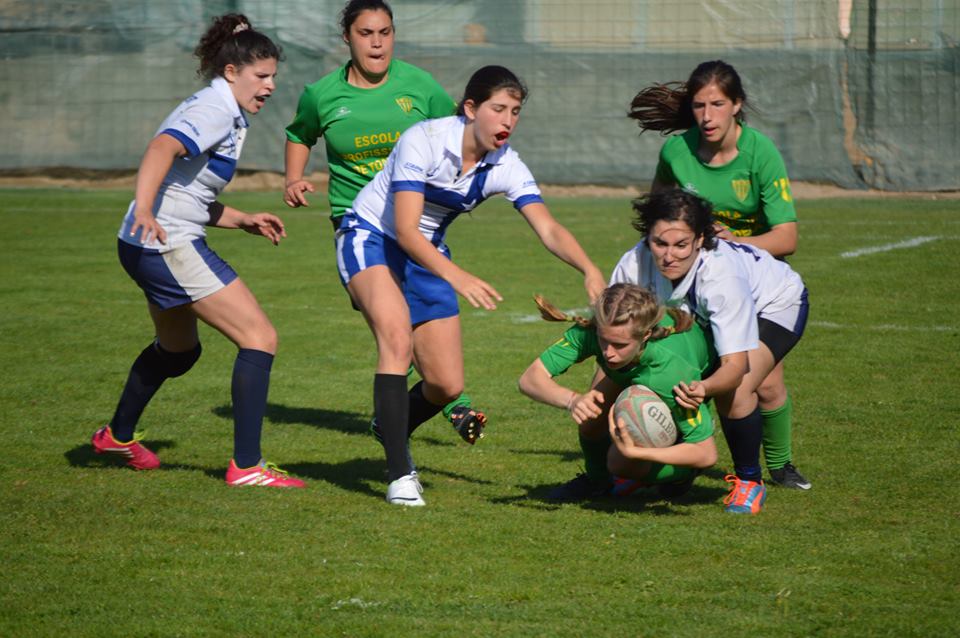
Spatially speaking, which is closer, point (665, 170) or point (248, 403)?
point (248, 403)

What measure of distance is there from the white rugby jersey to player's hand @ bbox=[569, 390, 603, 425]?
1.81 feet

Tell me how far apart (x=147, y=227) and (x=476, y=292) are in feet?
4.74

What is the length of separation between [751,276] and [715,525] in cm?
121

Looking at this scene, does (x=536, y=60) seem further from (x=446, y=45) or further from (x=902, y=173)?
(x=902, y=173)

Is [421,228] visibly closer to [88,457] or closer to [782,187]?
[782,187]

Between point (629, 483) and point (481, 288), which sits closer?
point (481, 288)

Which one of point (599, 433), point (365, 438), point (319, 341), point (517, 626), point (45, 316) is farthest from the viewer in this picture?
point (45, 316)

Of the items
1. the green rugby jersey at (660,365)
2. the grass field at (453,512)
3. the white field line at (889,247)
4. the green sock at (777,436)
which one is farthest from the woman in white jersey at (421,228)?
the white field line at (889,247)

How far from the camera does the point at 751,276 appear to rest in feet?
19.0

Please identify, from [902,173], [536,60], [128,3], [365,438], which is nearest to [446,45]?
[536,60]

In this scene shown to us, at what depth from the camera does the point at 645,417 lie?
207 inches

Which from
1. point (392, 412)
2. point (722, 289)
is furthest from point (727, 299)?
point (392, 412)

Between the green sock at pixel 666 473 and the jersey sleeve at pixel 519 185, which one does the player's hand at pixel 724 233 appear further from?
the green sock at pixel 666 473

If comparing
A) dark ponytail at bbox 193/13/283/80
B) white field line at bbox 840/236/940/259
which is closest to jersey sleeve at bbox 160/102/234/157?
dark ponytail at bbox 193/13/283/80
